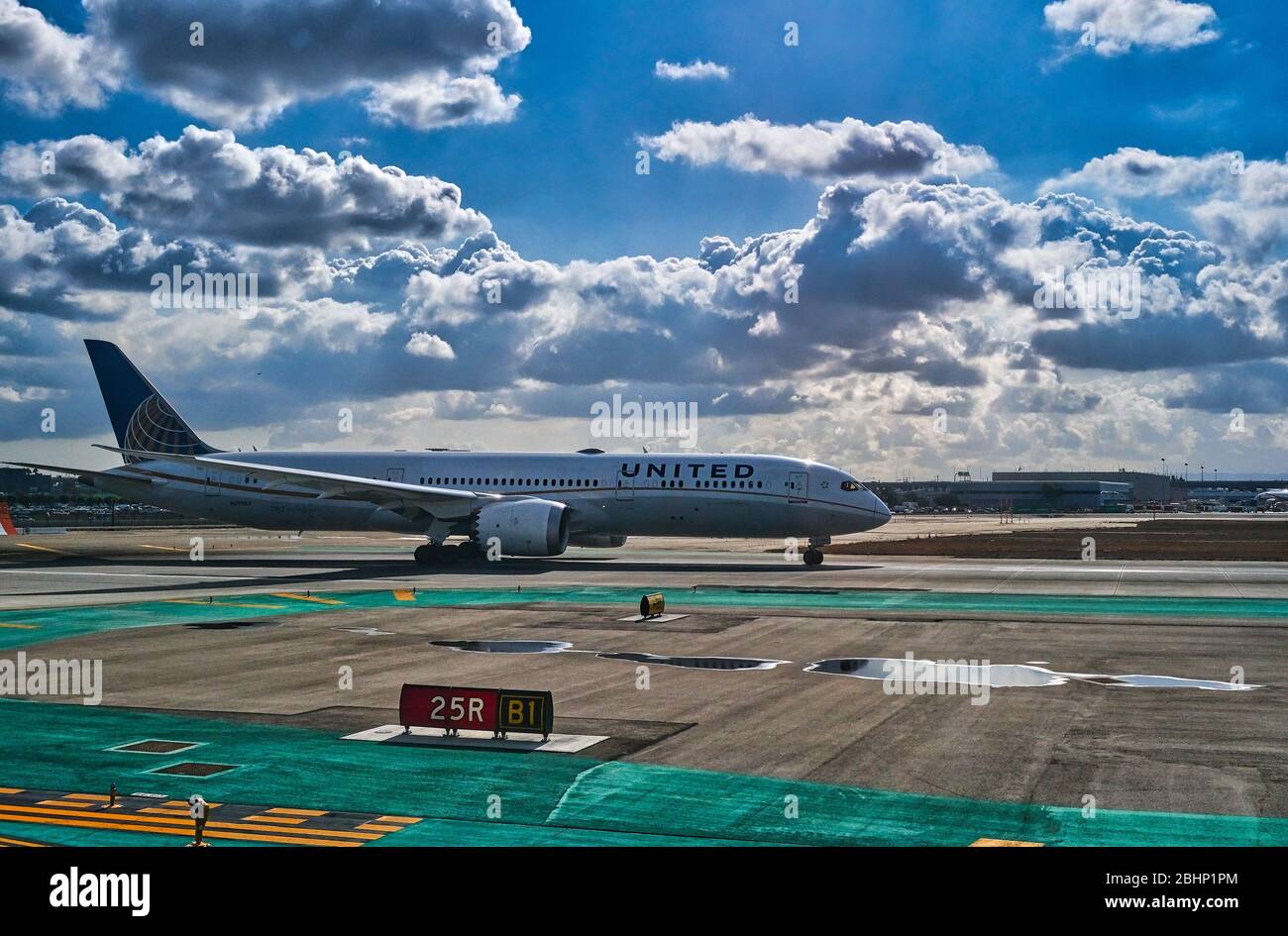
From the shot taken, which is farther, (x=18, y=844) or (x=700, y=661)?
(x=700, y=661)

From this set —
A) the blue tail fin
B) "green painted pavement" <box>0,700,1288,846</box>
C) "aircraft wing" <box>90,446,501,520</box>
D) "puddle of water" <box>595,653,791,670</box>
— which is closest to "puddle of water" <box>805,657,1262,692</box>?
"puddle of water" <box>595,653,791,670</box>

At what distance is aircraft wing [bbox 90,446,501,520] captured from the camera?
48125mm

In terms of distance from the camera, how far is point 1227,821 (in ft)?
40.3

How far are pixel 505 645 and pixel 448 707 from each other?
9792 mm

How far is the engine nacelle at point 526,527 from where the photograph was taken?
1909 inches

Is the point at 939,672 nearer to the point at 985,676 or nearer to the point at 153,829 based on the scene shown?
the point at 985,676

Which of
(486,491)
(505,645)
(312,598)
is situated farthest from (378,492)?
(505,645)

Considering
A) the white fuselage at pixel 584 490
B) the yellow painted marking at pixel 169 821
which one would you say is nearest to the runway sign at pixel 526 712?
the yellow painted marking at pixel 169 821

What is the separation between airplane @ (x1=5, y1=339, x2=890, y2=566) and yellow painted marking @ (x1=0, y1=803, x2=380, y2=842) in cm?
3607

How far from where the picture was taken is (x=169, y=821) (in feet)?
39.6
